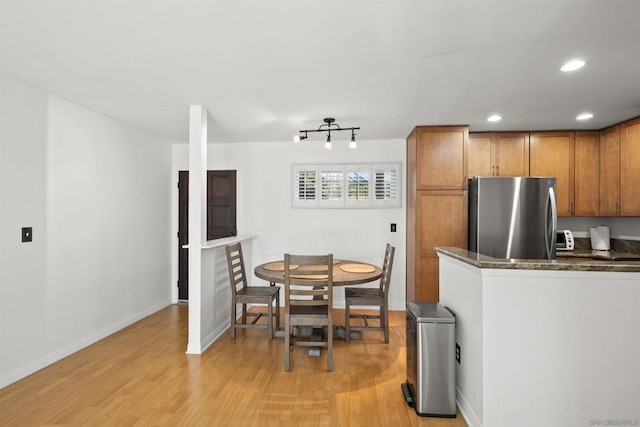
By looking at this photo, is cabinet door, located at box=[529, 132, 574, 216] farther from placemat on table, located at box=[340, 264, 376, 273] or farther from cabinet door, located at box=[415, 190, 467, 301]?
placemat on table, located at box=[340, 264, 376, 273]

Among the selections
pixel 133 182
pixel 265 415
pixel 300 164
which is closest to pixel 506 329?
pixel 265 415

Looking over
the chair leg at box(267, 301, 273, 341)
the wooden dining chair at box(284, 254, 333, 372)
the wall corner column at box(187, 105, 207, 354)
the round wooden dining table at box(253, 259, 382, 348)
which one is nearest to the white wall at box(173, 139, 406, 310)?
the round wooden dining table at box(253, 259, 382, 348)

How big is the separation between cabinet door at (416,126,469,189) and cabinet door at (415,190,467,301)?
0.42 feet

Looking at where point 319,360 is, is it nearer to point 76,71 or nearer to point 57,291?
point 57,291

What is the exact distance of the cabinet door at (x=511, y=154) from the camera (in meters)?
3.86

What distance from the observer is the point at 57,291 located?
2840 millimetres

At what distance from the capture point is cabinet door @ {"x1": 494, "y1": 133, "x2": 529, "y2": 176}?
3857 mm

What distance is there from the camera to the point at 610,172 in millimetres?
3660

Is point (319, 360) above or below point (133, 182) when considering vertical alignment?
below

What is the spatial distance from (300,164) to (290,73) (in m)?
2.20

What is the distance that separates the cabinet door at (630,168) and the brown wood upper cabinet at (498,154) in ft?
3.00

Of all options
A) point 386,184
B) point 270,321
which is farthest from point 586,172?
point 270,321

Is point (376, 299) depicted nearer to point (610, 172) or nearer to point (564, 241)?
point (564, 241)

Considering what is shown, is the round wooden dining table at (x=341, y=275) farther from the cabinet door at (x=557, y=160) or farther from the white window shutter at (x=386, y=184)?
the cabinet door at (x=557, y=160)
